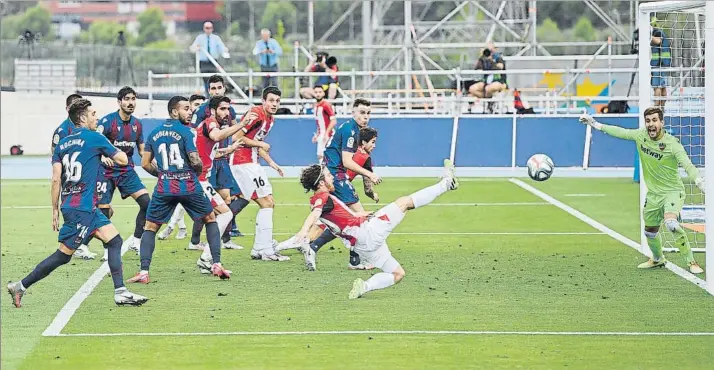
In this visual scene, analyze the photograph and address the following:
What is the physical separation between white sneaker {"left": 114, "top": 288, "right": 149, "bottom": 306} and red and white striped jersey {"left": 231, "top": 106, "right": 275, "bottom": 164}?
3280mm

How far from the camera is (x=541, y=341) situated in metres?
9.52

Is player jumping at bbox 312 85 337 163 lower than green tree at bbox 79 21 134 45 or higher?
lower

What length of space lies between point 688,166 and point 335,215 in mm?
3818

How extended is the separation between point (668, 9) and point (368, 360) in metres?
6.85

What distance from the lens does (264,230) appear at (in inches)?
555

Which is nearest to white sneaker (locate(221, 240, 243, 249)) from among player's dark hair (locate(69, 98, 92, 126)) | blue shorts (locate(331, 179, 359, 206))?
blue shorts (locate(331, 179, 359, 206))

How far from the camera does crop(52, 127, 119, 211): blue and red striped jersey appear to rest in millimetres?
10789

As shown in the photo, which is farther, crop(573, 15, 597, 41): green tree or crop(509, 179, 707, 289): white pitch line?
crop(573, 15, 597, 41): green tree

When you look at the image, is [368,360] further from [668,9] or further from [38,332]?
[668,9]

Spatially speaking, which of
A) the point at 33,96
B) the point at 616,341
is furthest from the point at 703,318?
the point at 33,96

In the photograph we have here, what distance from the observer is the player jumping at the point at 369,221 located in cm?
1129

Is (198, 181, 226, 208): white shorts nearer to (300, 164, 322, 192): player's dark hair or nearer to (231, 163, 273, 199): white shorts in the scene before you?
(231, 163, 273, 199): white shorts

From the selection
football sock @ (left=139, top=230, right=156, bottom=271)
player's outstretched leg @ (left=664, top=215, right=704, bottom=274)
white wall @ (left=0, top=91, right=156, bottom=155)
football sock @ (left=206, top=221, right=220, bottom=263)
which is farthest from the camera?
white wall @ (left=0, top=91, right=156, bottom=155)

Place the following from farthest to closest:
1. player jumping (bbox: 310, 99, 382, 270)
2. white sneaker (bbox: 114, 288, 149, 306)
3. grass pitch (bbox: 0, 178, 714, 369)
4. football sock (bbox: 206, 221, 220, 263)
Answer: player jumping (bbox: 310, 99, 382, 270)
football sock (bbox: 206, 221, 220, 263)
white sneaker (bbox: 114, 288, 149, 306)
grass pitch (bbox: 0, 178, 714, 369)
